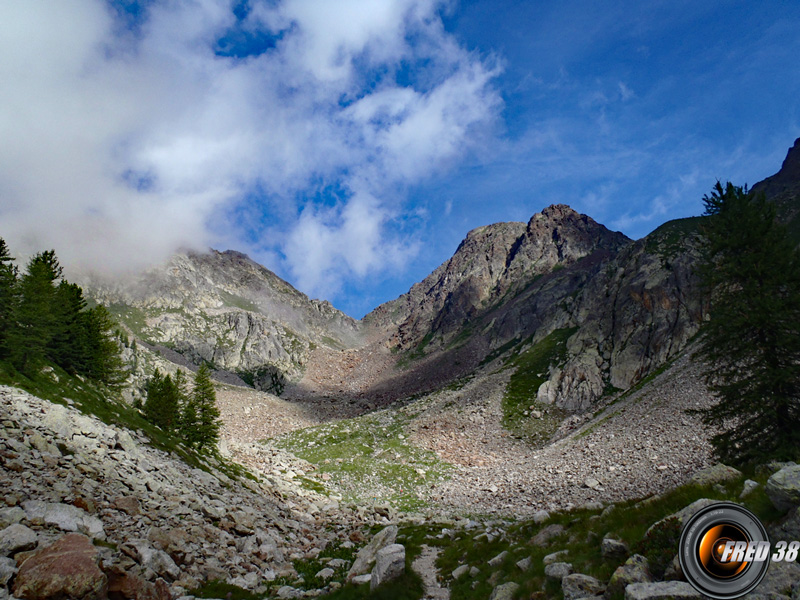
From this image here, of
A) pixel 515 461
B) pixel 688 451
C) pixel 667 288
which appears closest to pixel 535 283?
pixel 667 288

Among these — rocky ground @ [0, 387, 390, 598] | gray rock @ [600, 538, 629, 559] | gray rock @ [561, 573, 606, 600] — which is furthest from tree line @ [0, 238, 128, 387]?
gray rock @ [600, 538, 629, 559]

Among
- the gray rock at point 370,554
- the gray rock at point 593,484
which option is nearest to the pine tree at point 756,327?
the gray rock at point 593,484

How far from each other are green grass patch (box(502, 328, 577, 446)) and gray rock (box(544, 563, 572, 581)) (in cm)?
Answer: 5318

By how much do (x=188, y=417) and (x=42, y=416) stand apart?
2262cm

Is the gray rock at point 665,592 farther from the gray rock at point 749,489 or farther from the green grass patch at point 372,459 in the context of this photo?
the green grass patch at point 372,459

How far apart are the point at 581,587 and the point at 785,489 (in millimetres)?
4997

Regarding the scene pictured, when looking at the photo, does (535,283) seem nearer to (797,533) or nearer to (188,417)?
(188,417)

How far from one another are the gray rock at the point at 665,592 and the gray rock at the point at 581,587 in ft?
6.46

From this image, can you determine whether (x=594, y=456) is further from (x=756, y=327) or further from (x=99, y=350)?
(x=99, y=350)

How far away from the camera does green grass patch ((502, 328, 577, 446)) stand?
63500mm

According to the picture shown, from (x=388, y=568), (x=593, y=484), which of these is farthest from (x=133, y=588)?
(x=593, y=484)

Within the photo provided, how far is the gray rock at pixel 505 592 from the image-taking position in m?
11.0

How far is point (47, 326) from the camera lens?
35125 millimetres

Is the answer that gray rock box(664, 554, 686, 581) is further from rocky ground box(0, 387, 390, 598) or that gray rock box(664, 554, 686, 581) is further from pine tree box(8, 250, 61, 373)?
pine tree box(8, 250, 61, 373)
